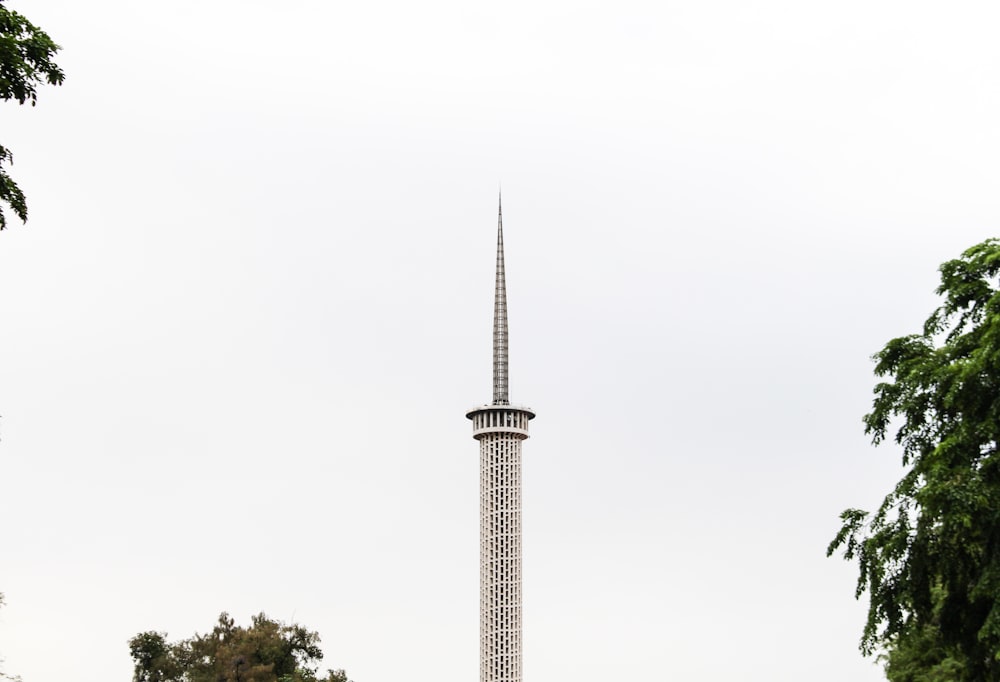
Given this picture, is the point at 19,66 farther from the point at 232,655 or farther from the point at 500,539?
the point at 500,539

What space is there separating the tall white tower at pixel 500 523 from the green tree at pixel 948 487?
60.0m

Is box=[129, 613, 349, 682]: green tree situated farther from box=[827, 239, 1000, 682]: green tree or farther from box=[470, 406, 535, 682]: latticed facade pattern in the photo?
box=[827, 239, 1000, 682]: green tree

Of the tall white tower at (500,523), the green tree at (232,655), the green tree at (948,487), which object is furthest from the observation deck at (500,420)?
the green tree at (948,487)

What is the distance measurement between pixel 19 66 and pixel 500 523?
7086cm

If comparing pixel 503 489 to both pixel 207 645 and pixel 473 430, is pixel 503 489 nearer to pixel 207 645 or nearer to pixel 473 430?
pixel 473 430

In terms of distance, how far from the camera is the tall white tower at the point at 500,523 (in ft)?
275

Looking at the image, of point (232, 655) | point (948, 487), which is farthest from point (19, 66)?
point (232, 655)

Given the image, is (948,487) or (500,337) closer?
(948,487)

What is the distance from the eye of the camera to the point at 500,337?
93.5m

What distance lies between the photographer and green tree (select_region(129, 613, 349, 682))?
6925 centimetres

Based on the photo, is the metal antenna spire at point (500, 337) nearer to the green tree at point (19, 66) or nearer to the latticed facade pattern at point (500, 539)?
the latticed facade pattern at point (500, 539)

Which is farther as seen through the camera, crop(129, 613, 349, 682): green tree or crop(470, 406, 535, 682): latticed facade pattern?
crop(470, 406, 535, 682): latticed facade pattern

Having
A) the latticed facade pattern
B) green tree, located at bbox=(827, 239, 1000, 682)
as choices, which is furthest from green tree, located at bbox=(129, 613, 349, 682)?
green tree, located at bbox=(827, 239, 1000, 682)

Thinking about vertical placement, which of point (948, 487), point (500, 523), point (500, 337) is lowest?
point (948, 487)
